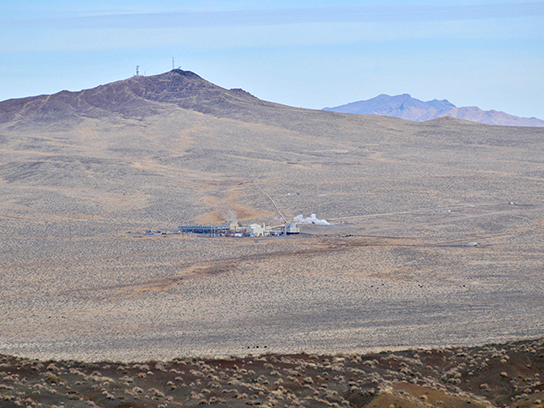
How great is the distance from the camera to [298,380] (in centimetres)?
1870

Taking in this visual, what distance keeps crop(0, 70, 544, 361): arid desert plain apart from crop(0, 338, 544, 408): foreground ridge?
2.82 m

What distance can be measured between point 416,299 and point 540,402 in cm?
1662

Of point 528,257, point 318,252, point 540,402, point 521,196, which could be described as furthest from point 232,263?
point 521,196

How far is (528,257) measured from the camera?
41.1 metres

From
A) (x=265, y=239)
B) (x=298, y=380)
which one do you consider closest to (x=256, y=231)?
(x=265, y=239)

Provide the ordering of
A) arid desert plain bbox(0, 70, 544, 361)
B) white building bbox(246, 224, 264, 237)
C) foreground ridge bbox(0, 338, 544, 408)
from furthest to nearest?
1. white building bbox(246, 224, 264, 237)
2. arid desert plain bbox(0, 70, 544, 361)
3. foreground ridge bbox(0, 338, 544, 408)

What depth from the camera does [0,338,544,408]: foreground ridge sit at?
16.1 metres

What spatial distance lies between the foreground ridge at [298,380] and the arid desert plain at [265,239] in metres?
2.82

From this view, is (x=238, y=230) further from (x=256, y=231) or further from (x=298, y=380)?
(x=298, y=380)

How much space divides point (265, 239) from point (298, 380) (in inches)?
1122

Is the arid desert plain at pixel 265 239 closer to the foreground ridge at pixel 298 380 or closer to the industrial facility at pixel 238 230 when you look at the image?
the industrial facility at pixel 238 230

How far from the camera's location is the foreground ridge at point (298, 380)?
1606 centimetres

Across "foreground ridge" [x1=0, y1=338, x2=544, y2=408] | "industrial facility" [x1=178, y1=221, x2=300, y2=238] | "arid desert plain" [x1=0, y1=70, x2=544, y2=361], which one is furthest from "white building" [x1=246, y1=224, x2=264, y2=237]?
"foreground ridge" [x1=0, y1=338, x2=544, y2=408]

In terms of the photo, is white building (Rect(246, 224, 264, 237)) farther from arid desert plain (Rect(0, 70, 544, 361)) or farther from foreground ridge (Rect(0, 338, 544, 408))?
foreground ridge (Rect(0, 338, 544, 408))
